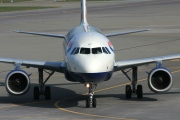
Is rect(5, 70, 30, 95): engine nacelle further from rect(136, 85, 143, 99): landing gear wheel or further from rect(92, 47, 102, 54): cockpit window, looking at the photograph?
rect(136, 85, 143, 99): landing gear wheel

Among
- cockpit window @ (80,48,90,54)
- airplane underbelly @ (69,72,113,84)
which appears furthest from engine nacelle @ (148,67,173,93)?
cockpit window @ (80,48,90,54)

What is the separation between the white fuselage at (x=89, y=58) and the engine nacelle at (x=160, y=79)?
2300 mm

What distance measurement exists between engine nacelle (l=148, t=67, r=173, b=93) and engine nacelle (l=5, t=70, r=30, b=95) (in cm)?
575

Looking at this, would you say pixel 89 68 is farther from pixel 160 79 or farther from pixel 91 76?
pixel 160 79

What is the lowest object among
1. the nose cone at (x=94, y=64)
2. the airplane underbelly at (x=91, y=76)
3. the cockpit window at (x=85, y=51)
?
the airplane underbelly at (x=91, y=76)

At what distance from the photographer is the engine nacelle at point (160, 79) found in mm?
32625

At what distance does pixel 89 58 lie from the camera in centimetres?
3042

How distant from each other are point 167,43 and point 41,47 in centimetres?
1127

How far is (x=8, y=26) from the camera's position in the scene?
86.9 metres

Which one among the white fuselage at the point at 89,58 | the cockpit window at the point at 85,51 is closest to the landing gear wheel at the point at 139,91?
the white fuselage at the point at 89,58

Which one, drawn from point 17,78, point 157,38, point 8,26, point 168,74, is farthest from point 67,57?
point 8,26

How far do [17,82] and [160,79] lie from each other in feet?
21.8

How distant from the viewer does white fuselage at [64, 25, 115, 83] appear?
30.2 metres

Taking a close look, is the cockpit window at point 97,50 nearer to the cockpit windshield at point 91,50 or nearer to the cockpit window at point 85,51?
the cockpit windshield at point 91,50
